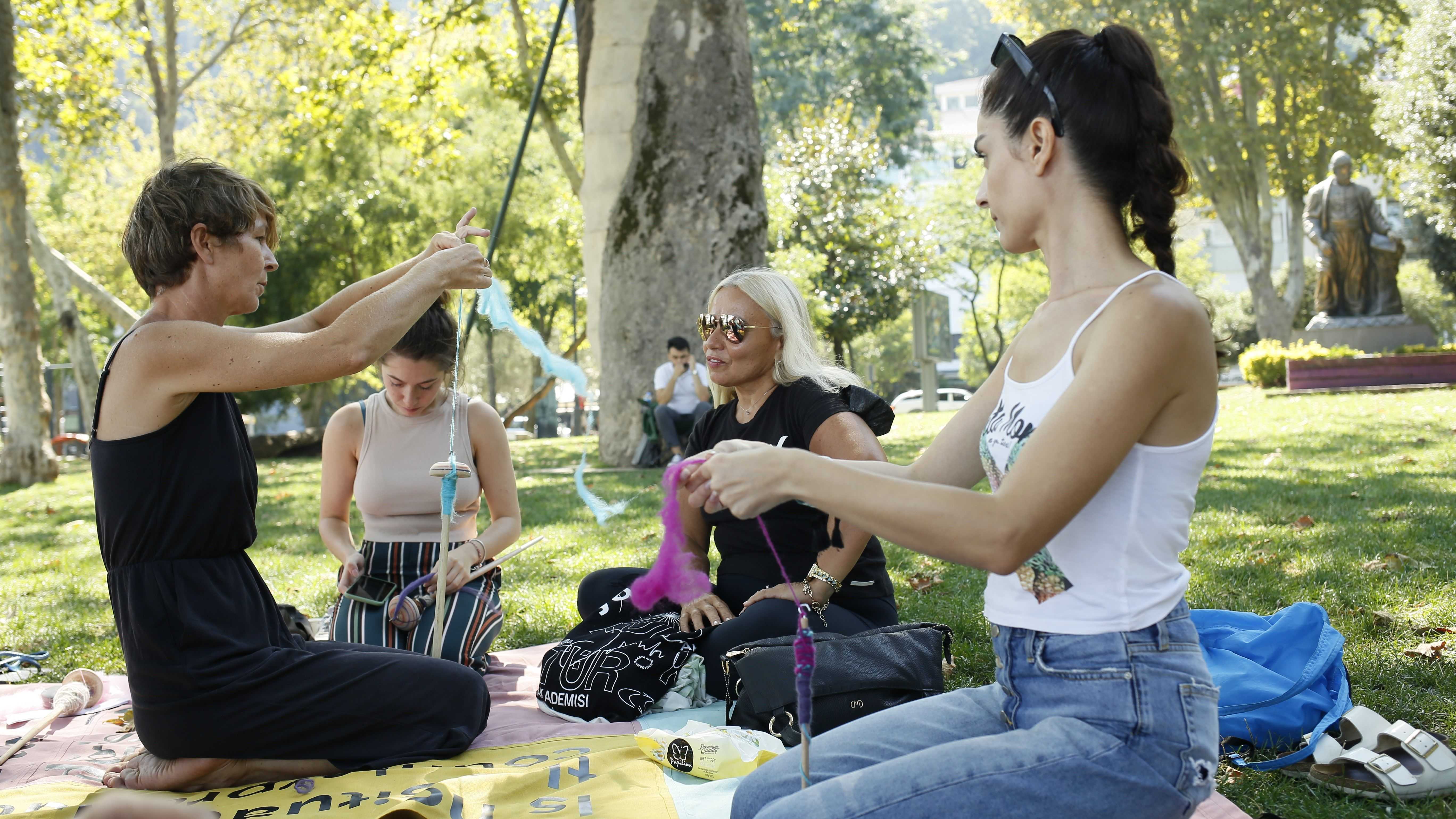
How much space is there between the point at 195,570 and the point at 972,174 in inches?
1753

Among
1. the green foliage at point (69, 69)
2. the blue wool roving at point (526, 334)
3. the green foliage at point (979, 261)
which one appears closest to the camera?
the blue wool roving at point (526, 334)

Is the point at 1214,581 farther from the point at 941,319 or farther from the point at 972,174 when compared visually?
the point at 972,174

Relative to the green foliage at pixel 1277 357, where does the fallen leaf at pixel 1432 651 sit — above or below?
below

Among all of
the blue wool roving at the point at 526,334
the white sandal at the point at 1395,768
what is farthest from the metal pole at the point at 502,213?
the white sandal at the point at 1395,768

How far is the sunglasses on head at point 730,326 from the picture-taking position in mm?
3926

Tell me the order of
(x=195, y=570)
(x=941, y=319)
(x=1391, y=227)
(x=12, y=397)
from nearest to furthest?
(x=195, y=570)
(x=12, y=397)
(x=1391, y=227)
(x=941, y=319)

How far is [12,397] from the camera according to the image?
13.7m

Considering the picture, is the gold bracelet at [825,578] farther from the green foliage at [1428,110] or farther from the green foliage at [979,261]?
the green foliage at [979,261]

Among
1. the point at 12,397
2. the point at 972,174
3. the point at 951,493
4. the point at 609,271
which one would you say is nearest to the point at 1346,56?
the point at 972,174

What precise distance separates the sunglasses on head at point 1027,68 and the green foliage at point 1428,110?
77.7 ft

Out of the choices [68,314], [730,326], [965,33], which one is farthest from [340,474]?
[965,33]

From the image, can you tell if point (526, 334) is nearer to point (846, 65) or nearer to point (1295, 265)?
point (1295, 265)

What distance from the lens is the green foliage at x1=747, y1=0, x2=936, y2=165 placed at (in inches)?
1502

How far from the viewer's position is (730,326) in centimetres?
392
